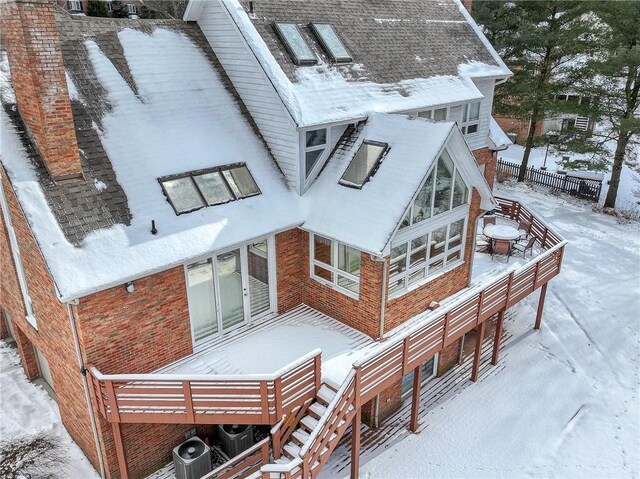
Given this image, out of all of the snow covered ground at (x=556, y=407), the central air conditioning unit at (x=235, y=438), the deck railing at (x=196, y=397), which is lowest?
the snow covered ground at (x=556, y=407)

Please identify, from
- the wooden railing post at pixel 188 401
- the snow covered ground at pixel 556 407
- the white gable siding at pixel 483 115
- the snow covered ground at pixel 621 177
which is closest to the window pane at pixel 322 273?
the snow covered ground at pixel 556 407

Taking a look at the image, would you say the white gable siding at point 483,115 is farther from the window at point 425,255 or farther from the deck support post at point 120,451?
the deck support post at point 120,451

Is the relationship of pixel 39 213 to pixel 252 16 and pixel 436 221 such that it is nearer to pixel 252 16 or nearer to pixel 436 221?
pixel 252 16

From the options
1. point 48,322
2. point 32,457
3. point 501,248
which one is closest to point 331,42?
point 501,248

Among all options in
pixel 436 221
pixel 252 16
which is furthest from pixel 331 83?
pixel 436 221

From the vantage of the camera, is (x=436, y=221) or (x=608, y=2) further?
(x=608, y=2)

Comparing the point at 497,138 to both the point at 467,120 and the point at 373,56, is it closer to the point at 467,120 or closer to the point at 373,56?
the point at 467,120

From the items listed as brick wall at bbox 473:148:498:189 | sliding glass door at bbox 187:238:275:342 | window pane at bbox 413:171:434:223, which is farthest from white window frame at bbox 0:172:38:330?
brick wall at bbox 473:148:498:189
